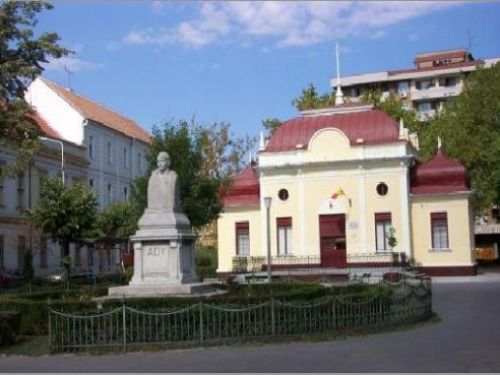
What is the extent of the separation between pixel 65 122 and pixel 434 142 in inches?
1046

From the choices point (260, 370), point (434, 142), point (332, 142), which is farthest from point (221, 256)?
point (260, 370)

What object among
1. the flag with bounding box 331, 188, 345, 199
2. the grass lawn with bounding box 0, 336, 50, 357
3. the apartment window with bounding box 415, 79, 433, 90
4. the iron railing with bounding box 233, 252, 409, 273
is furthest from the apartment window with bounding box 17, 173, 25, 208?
the apartment window with bounding box 415, 79, 433, 90

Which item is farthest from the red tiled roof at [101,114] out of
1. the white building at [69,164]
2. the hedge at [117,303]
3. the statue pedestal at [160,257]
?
the hedge at [117,303]

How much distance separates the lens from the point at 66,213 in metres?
36.5

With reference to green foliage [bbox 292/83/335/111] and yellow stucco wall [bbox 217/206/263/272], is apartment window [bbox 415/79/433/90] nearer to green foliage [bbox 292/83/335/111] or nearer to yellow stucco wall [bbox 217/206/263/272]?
green foliage [bbox 292/83/335/111]

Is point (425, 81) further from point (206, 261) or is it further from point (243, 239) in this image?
point (243, 239)

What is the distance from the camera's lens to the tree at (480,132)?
1811 inches

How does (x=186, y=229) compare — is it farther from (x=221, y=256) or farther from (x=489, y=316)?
(x=221, y=256)

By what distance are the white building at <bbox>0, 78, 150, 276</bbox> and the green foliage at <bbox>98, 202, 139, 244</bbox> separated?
4.03 meters

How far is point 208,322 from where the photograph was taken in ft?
47.1

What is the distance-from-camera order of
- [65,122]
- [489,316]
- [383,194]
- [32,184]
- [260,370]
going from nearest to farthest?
[260,370]
[489,316]
[383,194]
[32,184]
[65,122]

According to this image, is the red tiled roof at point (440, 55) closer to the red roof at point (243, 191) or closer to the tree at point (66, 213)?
the red roof at point (243, 191)

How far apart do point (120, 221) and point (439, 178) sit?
62.4 feet

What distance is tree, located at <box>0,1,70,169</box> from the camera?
25.8 metres
